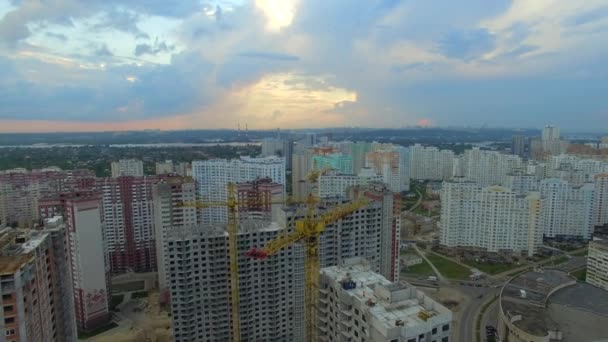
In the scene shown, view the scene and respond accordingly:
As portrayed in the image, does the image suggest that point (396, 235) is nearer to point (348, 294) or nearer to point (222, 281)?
point (222, 281)

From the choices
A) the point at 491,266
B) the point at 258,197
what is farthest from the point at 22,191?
the point at 491,266

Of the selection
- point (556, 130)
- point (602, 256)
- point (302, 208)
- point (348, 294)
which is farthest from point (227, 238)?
point (556, 130)

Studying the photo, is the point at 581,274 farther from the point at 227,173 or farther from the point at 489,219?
the point at 227,173

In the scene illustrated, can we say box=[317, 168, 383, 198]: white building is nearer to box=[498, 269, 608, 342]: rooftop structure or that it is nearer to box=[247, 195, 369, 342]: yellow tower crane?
box=[498, 269, 608, 342]: rooftop structure

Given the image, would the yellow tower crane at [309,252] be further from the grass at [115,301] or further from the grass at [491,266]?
the grass at [491,266]

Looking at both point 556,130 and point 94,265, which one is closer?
point 94,265
